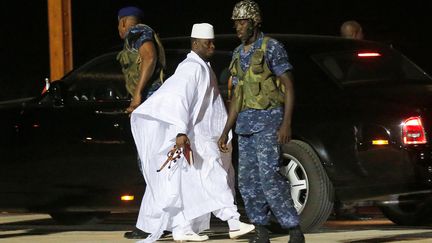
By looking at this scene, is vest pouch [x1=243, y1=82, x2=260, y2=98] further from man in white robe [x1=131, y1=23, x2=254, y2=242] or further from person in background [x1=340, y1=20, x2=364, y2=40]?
person in background [x1=340, y1=20, x2=364, y2=40]

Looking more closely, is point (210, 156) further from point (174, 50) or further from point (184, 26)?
point (184, 26)

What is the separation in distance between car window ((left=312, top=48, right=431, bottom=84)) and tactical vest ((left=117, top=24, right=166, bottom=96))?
121 centimetres

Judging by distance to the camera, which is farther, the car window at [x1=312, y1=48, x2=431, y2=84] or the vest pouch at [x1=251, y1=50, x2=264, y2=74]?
the car window at [x1=312, y1=48, x2=431, y2=84]

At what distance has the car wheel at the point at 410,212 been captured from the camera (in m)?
12.3

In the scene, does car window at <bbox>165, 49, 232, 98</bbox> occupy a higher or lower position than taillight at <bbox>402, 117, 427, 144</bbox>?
higher

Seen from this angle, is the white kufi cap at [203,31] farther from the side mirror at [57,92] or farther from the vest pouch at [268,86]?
the side mirror at [57,92]

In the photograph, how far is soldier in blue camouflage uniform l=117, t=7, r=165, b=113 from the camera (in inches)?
439

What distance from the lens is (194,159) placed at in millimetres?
10898

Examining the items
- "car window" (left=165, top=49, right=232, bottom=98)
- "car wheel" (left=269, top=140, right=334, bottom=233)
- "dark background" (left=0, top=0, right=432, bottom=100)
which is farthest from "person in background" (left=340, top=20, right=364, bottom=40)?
"dark background" (left=0, top=0, right=432, bottom=100)

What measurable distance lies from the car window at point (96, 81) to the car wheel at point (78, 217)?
1.37m

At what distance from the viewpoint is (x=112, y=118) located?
38.9 feet

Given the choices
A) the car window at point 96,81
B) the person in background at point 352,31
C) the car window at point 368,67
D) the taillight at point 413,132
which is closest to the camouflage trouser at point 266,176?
the taillight at point 413,132

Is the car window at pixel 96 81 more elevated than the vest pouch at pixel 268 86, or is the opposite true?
the car window at pixel 96 81

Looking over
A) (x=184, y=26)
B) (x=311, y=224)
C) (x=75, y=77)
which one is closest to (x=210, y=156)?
(x=311, y=224)
